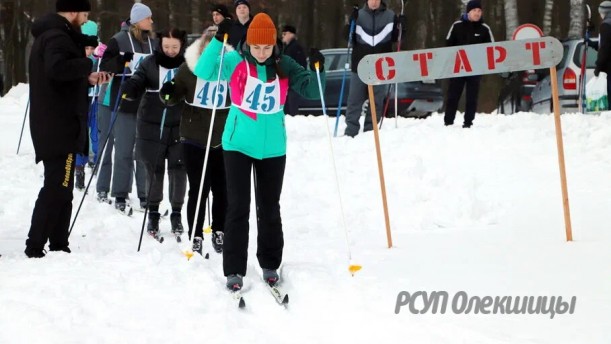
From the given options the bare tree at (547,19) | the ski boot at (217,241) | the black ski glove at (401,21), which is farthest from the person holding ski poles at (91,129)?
the bare tree at (547,19)

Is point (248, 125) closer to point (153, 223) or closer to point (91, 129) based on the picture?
point (153, 223)

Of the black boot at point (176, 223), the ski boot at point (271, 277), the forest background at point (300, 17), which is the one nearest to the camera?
the ski boot at point (271, 277)

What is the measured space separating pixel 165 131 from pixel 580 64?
9079 millimetres

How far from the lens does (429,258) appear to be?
7031 millimetres

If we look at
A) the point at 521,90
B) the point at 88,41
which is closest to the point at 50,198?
the point at 88,41

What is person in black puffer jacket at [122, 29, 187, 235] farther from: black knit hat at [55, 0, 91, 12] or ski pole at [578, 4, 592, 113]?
ski pole at [578, 4, 592, 113]

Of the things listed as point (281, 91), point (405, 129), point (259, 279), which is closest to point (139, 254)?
point (259, 279)

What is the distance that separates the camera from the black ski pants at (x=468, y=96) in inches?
520

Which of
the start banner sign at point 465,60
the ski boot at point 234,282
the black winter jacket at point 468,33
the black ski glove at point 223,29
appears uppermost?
the black ski glove at point 223,29

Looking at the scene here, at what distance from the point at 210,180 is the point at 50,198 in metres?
1.32

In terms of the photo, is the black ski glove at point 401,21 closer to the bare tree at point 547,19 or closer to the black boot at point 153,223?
the black boot at point 153,223

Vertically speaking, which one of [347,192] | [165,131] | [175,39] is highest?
[175,39]

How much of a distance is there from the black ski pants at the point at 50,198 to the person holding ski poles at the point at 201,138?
103 cm

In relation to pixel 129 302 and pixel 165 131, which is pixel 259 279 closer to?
pixel 129 302
